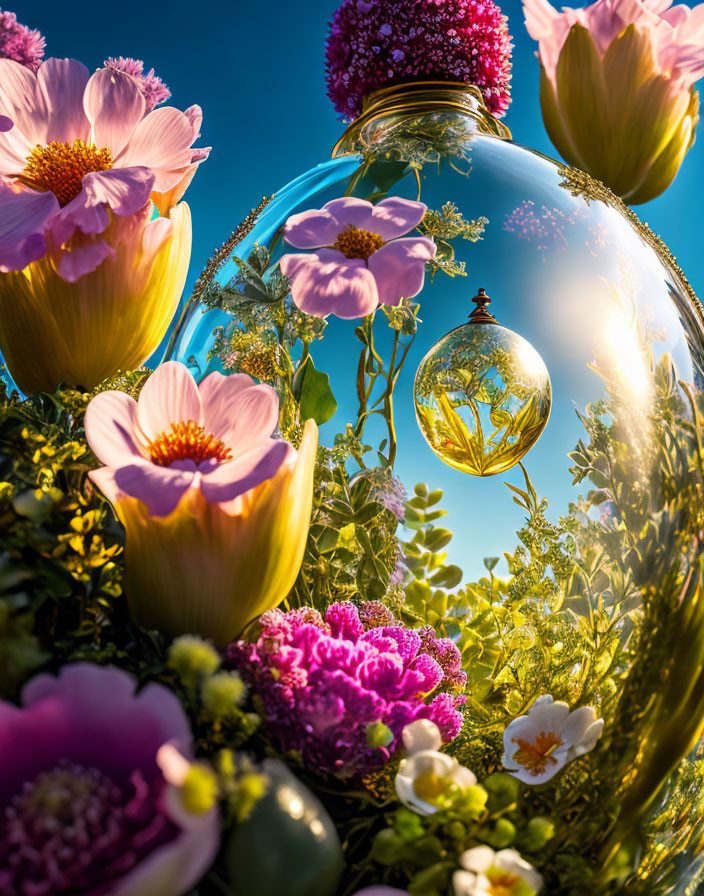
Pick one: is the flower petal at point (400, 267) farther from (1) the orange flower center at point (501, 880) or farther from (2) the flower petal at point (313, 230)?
(1) the orange flower center at point (501, 880)

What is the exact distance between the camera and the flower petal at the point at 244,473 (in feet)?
1.04

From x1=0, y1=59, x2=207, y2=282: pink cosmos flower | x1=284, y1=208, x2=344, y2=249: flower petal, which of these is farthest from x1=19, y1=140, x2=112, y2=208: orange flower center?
x1=284, y1=208, x2=344, y2=249: flower petal

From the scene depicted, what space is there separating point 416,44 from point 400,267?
22 centimetres

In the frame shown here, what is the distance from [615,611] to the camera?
449mm

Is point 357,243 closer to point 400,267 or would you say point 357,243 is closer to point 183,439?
point 400,267

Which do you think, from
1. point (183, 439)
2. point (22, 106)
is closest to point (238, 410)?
point (183, 439)

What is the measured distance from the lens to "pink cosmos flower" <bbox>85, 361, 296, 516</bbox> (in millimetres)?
317

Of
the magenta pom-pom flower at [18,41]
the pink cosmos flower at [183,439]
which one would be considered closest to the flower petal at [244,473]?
the pink cosmos flower at [183,439]

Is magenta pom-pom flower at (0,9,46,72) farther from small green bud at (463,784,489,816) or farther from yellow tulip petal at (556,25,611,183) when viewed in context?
small green bud at (463,784,489,816)

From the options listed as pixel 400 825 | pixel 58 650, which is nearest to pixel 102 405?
pixel 58 650

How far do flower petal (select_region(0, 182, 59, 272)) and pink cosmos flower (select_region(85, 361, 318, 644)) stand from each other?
4.3 inches

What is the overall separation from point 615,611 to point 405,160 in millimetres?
325

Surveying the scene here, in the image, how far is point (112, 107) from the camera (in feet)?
1.44

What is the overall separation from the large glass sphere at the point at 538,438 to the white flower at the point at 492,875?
5.6 inches
